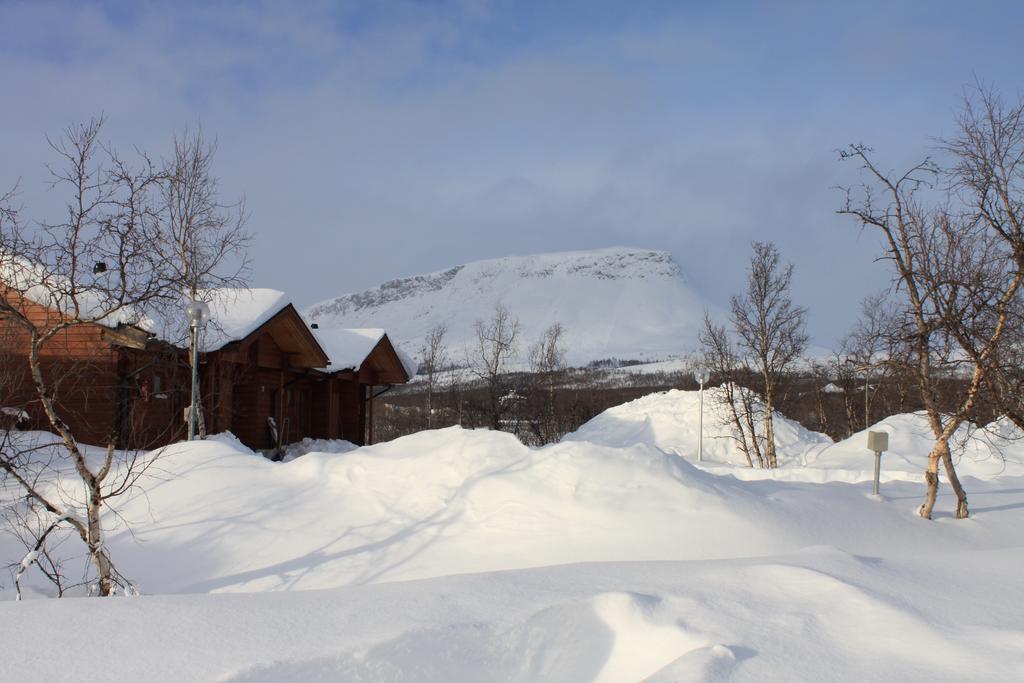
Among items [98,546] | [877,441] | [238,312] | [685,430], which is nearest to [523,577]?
[98,546]

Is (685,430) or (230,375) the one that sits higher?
(230,375)

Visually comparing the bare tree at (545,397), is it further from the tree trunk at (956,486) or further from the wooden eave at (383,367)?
the tree trunk at (956,486)

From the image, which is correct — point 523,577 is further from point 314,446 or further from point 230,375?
point 314,446

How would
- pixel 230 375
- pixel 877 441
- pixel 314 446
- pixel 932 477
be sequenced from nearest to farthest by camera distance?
1. pixel 932 477
2. pixel 877 441
3. pixel 230 375
4. pixel 314 446

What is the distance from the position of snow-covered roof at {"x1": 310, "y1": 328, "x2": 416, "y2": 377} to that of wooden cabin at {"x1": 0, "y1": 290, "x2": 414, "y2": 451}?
4 centimetres

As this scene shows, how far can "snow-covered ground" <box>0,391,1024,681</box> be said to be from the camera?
3293mm

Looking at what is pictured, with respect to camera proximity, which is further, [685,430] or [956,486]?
[685,430]

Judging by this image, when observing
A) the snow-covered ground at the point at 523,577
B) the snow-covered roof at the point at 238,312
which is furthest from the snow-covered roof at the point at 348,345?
the snow-covered ground at the point at 523,577

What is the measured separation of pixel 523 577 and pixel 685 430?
27.8 metres

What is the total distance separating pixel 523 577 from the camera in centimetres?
470

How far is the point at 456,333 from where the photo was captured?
178m

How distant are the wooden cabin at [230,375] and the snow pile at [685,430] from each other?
30.1 ft

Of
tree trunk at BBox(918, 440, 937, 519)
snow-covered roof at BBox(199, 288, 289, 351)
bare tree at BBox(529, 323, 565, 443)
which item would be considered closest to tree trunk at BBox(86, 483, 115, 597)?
tree trunk at BBox(918, 440, 937, 519)

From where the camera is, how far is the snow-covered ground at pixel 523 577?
10.8 feet
